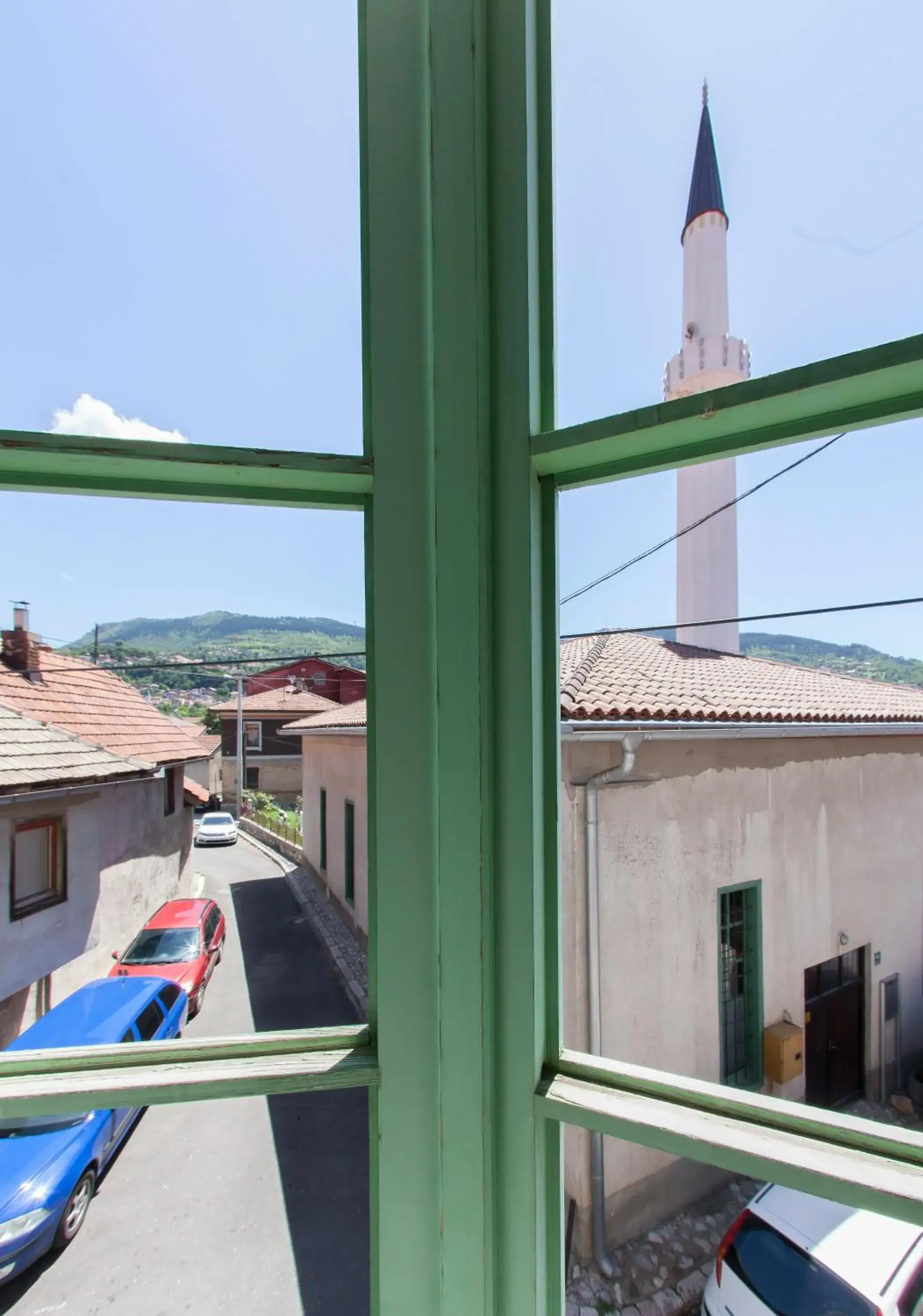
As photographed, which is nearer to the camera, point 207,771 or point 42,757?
point 42,757

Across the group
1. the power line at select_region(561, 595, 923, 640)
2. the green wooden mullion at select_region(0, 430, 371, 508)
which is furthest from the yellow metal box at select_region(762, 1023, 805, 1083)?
the green wooden mullion at select_region(0, 430, 371, 508)

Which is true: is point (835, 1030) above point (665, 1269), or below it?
above

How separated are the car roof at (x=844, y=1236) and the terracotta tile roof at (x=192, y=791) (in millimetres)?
1767

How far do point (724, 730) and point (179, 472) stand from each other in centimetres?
310

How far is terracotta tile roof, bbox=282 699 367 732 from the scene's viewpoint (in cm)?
85

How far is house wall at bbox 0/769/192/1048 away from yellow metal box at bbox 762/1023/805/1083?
349 centimetres

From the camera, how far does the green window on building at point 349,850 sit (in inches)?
37.2

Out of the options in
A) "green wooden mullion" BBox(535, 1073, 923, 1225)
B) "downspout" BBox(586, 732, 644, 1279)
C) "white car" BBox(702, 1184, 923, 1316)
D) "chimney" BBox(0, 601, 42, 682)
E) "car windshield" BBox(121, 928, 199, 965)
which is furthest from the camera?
"downspout" BBox(586, 732, 644, 1279)

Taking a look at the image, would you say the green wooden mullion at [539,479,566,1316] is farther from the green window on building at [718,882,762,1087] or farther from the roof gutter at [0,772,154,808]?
the green window on building at [718,882,762,1087]

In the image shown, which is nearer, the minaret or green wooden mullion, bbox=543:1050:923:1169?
green wooden mullion, bbox=543:1050:923:1169

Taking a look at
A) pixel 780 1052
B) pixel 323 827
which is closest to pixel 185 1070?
pixel 323 827

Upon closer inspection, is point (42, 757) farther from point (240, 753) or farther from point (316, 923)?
point (316, 923)

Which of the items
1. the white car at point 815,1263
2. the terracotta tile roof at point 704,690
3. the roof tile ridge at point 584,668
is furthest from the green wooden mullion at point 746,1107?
the terracotta tile roof at point 704,690

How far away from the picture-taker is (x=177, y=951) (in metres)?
1.30
